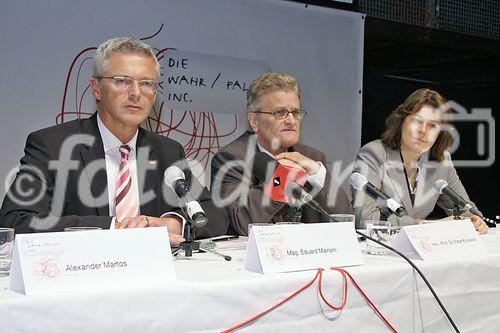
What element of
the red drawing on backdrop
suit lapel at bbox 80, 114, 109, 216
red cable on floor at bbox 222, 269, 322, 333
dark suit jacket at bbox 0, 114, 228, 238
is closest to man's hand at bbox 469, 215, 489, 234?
dark suit jacket at bbox 0, 114, 228, 238

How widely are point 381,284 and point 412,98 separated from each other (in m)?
1.76

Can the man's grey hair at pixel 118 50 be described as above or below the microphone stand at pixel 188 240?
above

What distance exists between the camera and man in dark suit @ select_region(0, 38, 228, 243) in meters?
2.27

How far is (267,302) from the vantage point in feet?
4.79

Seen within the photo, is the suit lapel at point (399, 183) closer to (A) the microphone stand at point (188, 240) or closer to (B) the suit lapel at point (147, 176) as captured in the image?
(B) the suit lapel at point (147, 176)

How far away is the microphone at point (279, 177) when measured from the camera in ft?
6.93

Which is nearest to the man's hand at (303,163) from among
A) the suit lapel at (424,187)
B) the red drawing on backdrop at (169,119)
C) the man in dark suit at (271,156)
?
the man in dark suit at (271,156)

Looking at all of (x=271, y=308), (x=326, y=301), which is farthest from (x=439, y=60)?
(x=271, y=308)

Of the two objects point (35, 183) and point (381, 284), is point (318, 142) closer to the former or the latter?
point (35, 183)

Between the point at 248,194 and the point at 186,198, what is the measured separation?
0.86 meters

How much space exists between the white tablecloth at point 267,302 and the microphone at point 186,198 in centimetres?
12

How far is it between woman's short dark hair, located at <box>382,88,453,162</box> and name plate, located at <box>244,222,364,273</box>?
1.62 meters

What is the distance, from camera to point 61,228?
6.42ft

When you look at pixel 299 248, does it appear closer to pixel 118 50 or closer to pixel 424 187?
pixel 118 50
